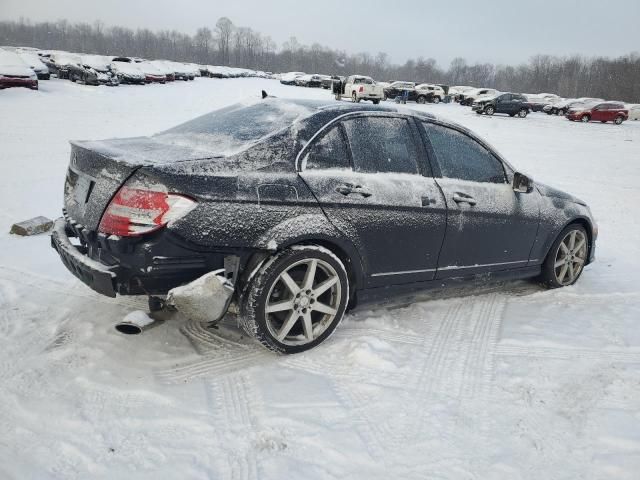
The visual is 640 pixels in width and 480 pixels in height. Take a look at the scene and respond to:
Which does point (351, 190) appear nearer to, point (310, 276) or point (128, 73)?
point (310, 276)

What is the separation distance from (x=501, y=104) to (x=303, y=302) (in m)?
33.9

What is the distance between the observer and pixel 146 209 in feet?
9.64

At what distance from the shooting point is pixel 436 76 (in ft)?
416

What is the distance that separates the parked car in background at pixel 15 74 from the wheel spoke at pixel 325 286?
22345 mm

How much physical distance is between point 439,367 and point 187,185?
6.64ft

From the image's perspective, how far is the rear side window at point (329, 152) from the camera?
11.4 feet

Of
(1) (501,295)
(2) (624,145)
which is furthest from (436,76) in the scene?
(1) (501,295)

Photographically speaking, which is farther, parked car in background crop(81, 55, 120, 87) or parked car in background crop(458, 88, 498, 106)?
parked car in background crop(458, 88, 498, 106)

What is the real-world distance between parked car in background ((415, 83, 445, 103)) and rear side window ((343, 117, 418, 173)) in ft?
138

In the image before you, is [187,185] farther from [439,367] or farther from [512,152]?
[512,152]

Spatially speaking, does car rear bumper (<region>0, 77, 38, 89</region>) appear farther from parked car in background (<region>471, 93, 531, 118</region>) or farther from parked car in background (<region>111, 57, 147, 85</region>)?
parked car in background (<region>471, 93, 531, 118</region>)

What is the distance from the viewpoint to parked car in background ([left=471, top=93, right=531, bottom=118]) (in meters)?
33.5

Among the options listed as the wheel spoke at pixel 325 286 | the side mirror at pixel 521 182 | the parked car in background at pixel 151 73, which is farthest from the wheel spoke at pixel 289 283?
the parked car in background at pixel 151 73

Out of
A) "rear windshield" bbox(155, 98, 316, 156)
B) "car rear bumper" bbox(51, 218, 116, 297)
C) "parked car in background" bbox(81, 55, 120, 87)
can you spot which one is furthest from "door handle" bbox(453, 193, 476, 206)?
"parked car in background" bbox(81, 55, 120, 87)
